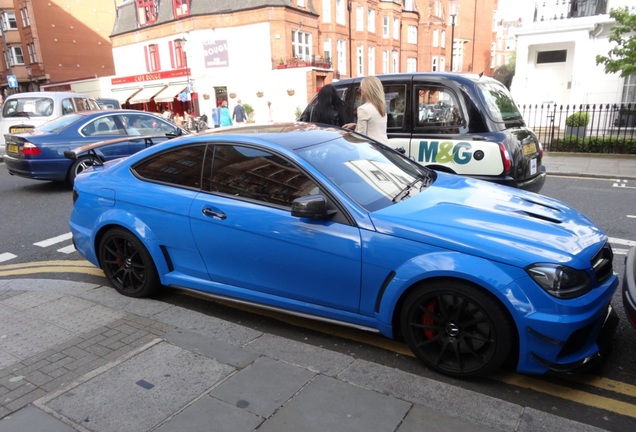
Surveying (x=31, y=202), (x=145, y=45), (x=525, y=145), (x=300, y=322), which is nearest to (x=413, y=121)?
(x=525, y=145)

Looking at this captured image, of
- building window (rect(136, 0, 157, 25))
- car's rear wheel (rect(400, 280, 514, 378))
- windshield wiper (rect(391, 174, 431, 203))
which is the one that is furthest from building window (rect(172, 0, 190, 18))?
car's rear wheel (rect(400, 280, 514, 378))

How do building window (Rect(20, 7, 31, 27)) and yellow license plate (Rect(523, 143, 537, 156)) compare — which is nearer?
yellow license plate (Rect(523, 143, 537, 156))

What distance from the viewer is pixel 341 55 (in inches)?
1457

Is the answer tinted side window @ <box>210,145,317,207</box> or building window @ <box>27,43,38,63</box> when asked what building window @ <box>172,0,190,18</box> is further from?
tinted side window @ <box>210,145,317,207</box>

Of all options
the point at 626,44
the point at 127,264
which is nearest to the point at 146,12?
the point at 626,44

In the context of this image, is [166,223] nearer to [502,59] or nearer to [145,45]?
[145,45]

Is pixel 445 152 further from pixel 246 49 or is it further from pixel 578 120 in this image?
pixel 246 49

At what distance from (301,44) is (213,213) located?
31733mm

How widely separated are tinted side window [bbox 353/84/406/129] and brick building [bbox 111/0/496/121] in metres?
24.7

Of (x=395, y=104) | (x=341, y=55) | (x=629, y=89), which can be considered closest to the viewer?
(x=395, y=104)

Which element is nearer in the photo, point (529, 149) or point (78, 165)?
point (529, 149)

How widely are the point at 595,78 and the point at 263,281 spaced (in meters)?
18.8

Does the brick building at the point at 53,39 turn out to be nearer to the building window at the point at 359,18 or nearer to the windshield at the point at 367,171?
the building window at the point at 359,18

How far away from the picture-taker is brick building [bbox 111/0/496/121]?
1214 inches
